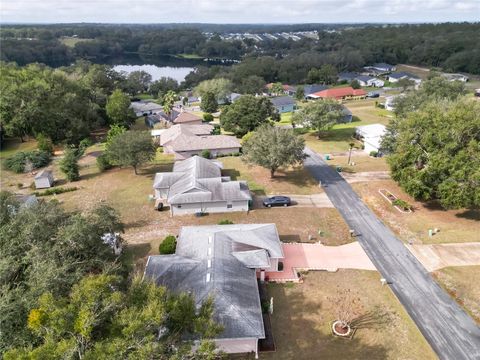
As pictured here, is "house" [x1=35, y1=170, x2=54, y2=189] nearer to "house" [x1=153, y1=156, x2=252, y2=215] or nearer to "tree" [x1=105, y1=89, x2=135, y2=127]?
"house" [x1=153, y1=156, x2=252, y2=215]

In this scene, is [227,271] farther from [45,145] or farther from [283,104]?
[283,104]

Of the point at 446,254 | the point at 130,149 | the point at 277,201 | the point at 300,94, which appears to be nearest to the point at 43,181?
the point at 130,149

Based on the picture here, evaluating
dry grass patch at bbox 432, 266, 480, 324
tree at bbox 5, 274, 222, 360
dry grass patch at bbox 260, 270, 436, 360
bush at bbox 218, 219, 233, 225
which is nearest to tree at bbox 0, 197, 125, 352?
tree at bbox 5, 274, 222, 360

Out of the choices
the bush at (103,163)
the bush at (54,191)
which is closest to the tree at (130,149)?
the bush at (103,163)

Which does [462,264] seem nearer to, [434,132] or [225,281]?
[434,132]

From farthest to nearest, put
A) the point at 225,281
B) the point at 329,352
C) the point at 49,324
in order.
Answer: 1. the point at 225,281
2. the point at 329,352
3. the point at 49,324

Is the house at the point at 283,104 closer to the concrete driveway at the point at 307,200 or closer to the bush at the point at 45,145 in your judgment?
the concrete driveway at the point at 307,200

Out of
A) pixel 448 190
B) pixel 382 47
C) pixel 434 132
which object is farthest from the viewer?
pixel 382 47

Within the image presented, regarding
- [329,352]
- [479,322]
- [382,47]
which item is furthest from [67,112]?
[382,47]
